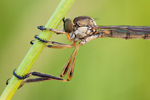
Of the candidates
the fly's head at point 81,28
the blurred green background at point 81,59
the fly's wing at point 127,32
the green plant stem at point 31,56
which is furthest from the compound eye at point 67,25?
the blurred green background at point 81,59

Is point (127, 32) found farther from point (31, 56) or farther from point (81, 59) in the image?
point (31, 56)

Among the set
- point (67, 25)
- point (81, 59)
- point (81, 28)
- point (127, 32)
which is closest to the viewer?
point (67, 25)

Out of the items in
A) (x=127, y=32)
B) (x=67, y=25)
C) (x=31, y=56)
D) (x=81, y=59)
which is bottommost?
(x=31, y=56)

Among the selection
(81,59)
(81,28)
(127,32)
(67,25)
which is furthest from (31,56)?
(81,59)

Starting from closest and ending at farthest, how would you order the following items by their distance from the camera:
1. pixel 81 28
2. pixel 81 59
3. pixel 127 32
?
1. pixel 81 28
2. pixel 127 32
3. pixel 81 59

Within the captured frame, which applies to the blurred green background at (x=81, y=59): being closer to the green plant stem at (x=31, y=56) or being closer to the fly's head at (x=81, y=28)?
the fly's head at (x=81, y=28)

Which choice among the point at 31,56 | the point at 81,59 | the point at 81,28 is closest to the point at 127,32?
the point at 81,28

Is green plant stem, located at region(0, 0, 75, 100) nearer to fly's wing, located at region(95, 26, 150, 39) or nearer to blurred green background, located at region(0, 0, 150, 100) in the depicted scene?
fly's wing, located at region(95, 26, 150, 39)

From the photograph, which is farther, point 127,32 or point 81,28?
point 127,32

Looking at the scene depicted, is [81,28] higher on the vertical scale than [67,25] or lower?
higher
